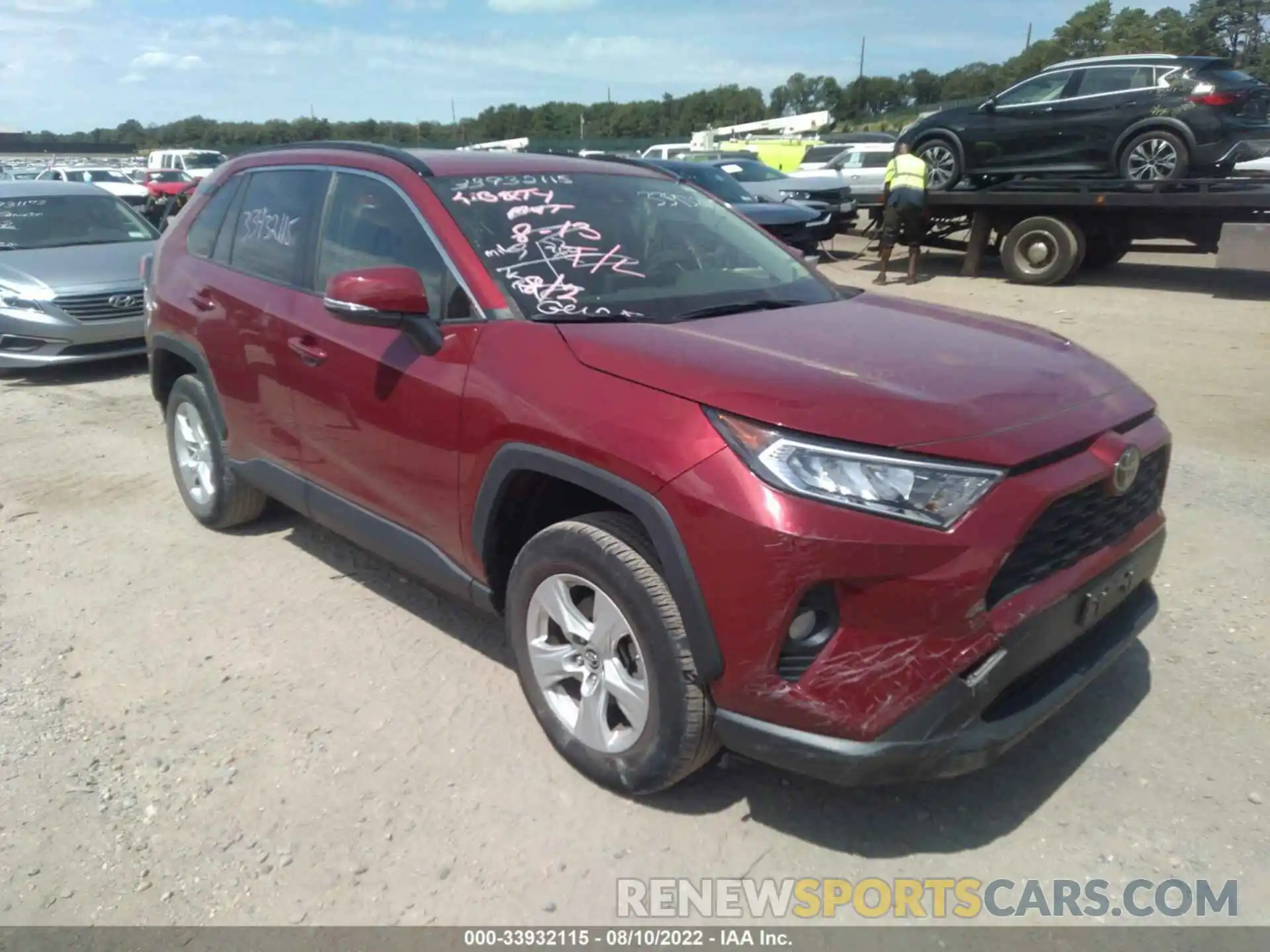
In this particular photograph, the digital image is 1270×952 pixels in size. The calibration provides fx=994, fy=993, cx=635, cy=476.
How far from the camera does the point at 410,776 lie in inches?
124

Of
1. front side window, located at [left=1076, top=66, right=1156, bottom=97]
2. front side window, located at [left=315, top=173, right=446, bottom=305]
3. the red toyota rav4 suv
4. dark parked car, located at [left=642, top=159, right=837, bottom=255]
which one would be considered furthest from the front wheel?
front side window, located at [left=315, top=173, right=446, bottom=305]

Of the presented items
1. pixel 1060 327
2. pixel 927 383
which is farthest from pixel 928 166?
pixel 927 383

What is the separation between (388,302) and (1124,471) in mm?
2225

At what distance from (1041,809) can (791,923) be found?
883 mm

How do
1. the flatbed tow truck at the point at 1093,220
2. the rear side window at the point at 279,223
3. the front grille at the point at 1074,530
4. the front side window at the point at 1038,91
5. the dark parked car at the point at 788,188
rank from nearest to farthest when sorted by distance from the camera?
the front grille at the point at 1074,530, the rear side window at the point at 279,223, the flatbed tow truck at the point at 1093,220, the front side window at the point at 1038,91, the dark parked car at the point at 788,188

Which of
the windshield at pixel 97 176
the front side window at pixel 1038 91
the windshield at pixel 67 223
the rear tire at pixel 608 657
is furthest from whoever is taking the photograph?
the windshield at pixel 97 176

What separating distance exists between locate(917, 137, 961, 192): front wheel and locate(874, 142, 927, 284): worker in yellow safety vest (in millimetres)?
307

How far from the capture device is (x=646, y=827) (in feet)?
9.48

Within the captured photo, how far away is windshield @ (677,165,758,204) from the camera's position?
14027 mm

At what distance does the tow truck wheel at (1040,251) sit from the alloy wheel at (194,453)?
37.0 feet

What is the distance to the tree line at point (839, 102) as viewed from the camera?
52.0 m
